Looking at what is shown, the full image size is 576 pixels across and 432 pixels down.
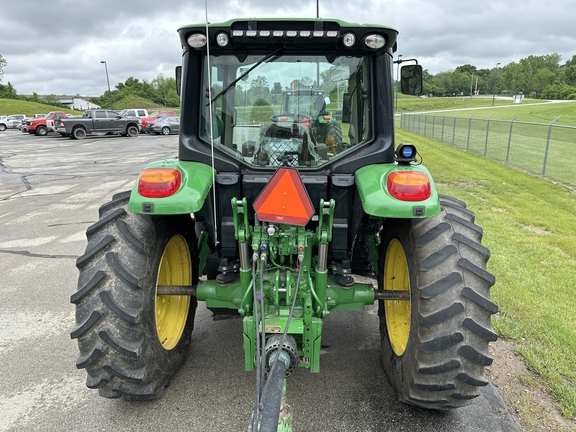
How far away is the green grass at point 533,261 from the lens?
3.57 metres

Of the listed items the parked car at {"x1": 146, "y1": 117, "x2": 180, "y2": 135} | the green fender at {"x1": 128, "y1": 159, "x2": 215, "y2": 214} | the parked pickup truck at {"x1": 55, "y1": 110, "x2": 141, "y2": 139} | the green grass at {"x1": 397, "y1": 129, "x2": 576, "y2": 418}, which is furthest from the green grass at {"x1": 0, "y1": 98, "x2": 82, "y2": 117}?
the green fender at {"x1": 128, "y1": 159, "x2": 215, "y2": 214}

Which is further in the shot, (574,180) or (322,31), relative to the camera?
(574,180)

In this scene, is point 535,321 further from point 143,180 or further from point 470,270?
point 143,180

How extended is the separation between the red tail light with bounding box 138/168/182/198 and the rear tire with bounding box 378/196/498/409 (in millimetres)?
1542

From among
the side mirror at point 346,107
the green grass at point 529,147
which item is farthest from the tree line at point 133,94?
the side mirror at point 346,107

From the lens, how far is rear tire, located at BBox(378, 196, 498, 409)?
8.16 ft

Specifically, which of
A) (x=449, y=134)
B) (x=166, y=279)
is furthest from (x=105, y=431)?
(x=449, y=134)

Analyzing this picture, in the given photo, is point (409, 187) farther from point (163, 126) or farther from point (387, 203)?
point (163, 126)

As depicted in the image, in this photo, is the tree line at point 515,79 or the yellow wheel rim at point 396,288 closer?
the yellow wheel rim at point 396,288

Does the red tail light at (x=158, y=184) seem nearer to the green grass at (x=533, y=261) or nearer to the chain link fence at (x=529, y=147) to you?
the green grass at (x=533, y=261)

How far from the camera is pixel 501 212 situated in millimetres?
8211

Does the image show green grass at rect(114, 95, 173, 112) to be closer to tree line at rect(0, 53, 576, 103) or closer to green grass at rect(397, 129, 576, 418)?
tree line at rect(0, 53, 576, 103)

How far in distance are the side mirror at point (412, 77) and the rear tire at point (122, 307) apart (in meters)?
2.18

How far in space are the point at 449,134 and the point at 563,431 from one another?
2214 cm
